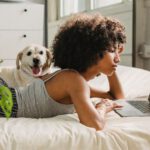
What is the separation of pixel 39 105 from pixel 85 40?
11.5 inches

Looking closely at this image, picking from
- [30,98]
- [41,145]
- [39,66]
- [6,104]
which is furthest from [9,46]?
[6,104]

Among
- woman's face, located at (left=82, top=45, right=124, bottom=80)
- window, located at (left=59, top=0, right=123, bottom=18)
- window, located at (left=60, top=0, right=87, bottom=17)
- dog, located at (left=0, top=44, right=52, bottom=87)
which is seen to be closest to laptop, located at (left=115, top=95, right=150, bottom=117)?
woman's face, located at (left=82, top=45, right=124, bottom=80)

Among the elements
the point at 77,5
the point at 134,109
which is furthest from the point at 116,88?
the point at 77,5

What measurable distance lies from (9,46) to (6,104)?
A: 302 centimetres

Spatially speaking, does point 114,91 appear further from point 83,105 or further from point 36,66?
point 36,66

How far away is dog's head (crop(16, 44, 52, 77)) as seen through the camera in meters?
2.59

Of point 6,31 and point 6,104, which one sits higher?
point 6,31

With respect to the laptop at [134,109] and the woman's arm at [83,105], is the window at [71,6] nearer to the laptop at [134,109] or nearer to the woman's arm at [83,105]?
the laptop at [134,109]

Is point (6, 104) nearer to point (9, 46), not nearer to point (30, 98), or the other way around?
point (30, 98)

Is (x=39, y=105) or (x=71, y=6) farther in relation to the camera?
(x=71, y=6)

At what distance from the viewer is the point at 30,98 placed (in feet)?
4.33

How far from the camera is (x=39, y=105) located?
130 centimetres

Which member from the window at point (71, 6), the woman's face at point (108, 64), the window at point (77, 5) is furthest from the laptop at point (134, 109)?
the window at point (71, 6)

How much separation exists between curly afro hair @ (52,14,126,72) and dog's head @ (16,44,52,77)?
1.24 metres
